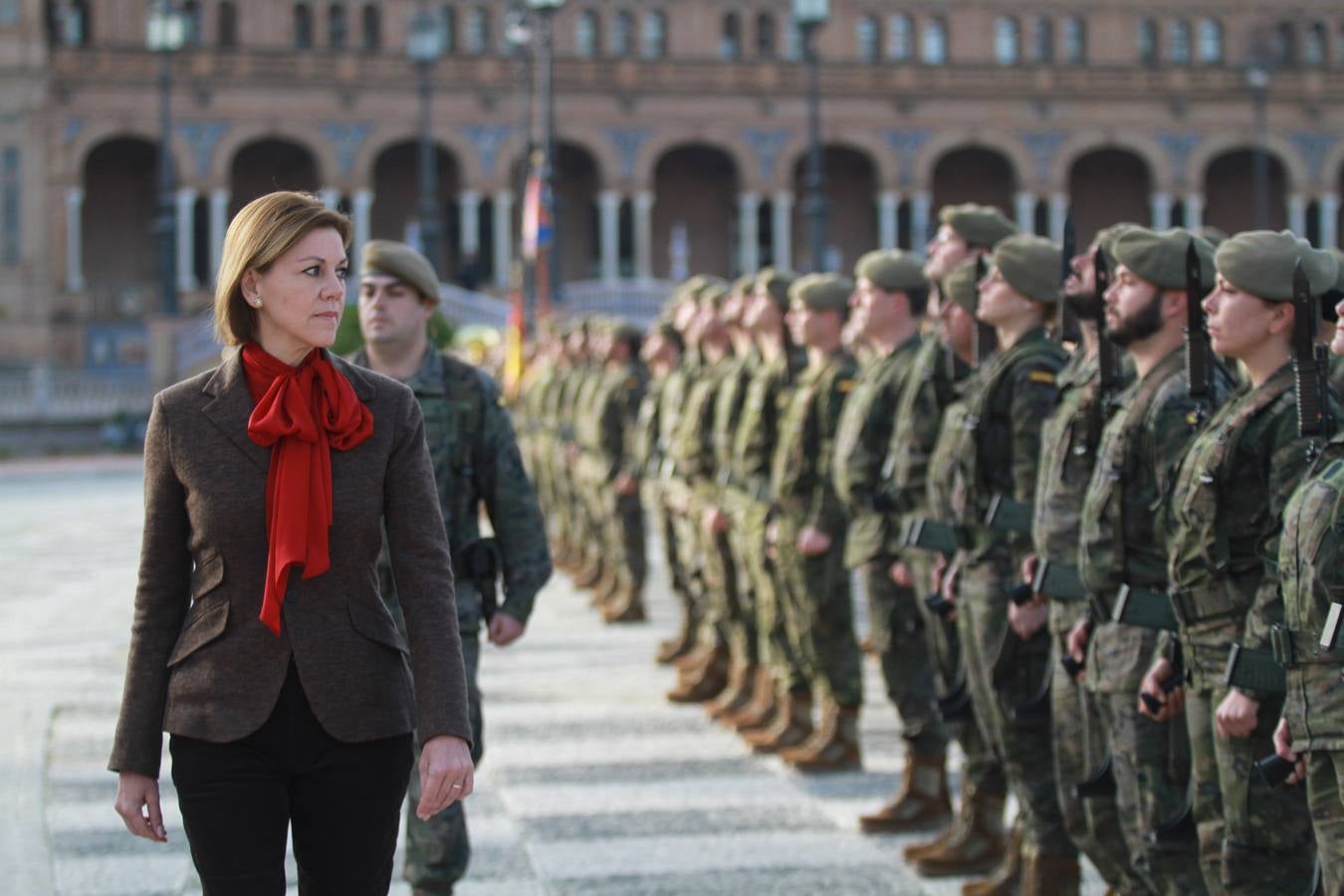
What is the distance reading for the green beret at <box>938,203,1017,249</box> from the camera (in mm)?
7836

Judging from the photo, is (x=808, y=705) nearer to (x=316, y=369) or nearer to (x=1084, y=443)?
(x=1084, y=443)

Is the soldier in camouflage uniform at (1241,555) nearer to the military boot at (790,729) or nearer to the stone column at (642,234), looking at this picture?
the military boot at (790,729)

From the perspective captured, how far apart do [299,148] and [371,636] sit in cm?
4603

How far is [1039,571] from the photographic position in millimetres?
6152

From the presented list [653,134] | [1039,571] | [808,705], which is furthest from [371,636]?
[653,134]

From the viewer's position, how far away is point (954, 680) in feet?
24.2

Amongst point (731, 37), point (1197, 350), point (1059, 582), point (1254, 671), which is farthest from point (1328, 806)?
point (731, 37)

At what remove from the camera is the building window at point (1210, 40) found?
2094 inches

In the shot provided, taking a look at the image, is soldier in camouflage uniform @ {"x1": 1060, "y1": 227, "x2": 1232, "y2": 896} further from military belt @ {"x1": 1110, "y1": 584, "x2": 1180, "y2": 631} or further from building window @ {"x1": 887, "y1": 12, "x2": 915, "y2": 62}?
building window @ {"x1": 887, "y1": 12, "x2": 915, "y2": 62}

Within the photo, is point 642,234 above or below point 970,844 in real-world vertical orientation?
above

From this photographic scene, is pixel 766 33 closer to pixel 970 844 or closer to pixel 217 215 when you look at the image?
pixel 217 215

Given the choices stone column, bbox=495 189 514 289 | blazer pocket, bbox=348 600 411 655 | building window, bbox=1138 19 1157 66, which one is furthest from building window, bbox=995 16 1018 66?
blazer pocket, bbox=348 600 411 655

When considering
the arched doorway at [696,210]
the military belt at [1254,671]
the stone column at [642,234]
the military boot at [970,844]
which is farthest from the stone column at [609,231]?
the military belt at [1254,671]

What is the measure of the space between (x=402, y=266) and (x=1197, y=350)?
2.38m
